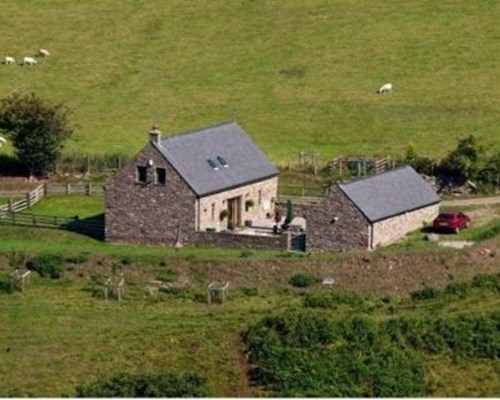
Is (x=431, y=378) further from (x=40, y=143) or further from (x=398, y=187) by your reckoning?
(x=40, y=143)

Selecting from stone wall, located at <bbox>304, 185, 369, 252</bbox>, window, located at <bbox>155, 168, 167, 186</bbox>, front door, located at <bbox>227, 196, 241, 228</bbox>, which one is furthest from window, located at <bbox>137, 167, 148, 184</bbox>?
stone wall, located at <bbox>304, 185, 369, 252</bbox>

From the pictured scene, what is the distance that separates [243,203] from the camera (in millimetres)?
97812

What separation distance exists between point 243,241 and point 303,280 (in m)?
5.61

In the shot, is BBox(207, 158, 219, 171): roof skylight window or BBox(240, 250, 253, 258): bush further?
BBox(207, 158, 219, 171): roof skylight window

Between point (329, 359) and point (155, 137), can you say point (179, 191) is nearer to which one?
point (155, 137)

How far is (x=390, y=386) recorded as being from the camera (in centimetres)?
7712

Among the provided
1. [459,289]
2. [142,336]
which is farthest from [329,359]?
[459,289]

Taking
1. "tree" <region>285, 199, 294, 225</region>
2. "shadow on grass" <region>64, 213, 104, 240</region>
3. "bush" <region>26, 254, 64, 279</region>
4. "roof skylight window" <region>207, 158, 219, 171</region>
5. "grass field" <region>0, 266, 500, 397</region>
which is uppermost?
"roof skylight window" <region>207, 158, 219, 171</region>

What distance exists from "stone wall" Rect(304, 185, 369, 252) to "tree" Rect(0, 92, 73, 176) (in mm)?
20962

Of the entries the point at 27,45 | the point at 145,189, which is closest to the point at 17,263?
the point at 145,189

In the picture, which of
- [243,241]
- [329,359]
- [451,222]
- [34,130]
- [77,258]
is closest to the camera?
[329,359]

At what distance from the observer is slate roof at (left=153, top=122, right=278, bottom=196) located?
94.7 metres

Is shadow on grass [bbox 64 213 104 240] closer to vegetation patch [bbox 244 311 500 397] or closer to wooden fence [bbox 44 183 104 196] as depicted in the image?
wooden fence [bbox 44 183 104 196]

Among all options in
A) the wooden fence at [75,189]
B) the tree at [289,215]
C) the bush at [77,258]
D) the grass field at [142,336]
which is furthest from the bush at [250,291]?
the wooden fence at [75,189]
